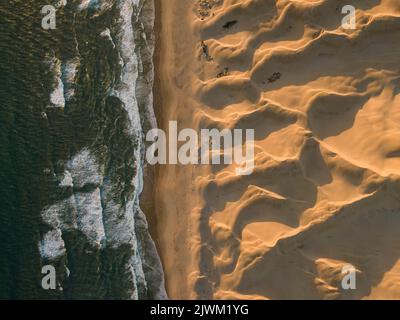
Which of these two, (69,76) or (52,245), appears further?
(69,76)

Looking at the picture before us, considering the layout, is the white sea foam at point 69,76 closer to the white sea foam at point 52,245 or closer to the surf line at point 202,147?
the surf line at point 202,147

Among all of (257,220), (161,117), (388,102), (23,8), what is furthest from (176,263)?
(23,8)

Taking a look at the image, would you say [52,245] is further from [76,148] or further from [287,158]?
[287,158]

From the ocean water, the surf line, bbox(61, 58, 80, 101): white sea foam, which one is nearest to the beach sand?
the surf line

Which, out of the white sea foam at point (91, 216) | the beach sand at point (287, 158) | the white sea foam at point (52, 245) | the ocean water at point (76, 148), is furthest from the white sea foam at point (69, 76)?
the white sea foam at point (52, 245)

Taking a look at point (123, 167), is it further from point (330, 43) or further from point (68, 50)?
point (330, 43)

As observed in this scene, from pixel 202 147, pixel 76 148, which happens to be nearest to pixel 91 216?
pixel 76 148
